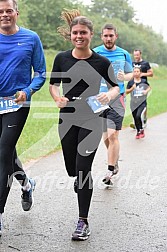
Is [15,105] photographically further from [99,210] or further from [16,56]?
[99,210]

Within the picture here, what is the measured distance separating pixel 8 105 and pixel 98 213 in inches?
60.5

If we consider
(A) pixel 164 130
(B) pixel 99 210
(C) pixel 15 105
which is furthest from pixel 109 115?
(A) pixel 164 130

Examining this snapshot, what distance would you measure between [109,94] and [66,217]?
133 cm

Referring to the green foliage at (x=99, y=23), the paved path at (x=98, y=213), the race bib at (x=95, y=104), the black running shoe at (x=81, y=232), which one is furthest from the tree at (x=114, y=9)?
the black running shoe at (x=81, y=232)

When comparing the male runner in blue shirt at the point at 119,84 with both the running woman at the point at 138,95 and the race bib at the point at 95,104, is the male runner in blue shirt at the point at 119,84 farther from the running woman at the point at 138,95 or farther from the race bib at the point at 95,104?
the running woman at the point at 138,95

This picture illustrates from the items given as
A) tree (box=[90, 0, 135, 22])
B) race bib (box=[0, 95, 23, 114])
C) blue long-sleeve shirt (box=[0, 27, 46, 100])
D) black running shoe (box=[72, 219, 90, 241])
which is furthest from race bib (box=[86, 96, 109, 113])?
tree (box=[90, 0, 135, 22])

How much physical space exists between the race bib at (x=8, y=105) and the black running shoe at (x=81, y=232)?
119cm

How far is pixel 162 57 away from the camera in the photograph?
89.3 m

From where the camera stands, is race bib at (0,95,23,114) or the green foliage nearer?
race bib at (0,95,23,114)

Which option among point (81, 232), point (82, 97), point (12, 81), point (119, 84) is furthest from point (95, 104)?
point (119, 84)

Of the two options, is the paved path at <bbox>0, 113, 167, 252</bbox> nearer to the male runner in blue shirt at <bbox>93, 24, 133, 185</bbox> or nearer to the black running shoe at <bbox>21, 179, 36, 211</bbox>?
the black running shoe at <bbox>21, 179, 36, 211</bbox>

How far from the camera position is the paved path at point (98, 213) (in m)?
4.24

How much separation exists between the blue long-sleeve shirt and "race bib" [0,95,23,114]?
48 mm

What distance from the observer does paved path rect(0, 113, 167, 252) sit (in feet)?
13.9
